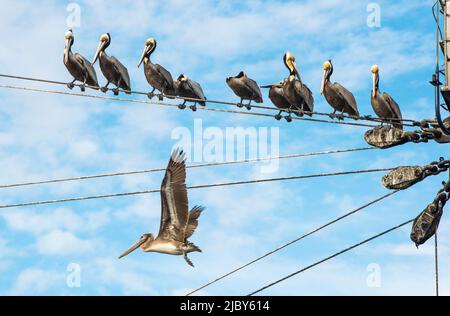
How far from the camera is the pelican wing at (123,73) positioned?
36.3 metres

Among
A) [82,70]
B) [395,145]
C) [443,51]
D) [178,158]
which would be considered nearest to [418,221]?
[395,145]

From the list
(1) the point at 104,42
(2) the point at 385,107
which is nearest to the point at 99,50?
(1) the point at 104,42

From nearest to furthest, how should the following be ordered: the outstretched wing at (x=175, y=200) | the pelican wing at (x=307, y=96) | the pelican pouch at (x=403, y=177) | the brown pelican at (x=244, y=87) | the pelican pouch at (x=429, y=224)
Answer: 1. the outstretched wing at (x=175, y=200)
2. the pelican pouch at (x=429, y=224)
3. the pelican pouch at (x=403, y=177)
4. the pelican wing at (x=307, y=96)
5. the brown pelican at (x=244, y=87)

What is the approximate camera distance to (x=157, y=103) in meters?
33.0

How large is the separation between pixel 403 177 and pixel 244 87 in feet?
23.2

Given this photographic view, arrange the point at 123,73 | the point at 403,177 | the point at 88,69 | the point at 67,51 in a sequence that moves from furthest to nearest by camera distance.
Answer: the point at 67,51 → the point at 123,73 → the point at 88,69 → the point at 403,177

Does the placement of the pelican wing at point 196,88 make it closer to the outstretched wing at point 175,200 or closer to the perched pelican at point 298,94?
the perched pelican at point 298,94

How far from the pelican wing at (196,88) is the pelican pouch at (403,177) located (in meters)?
6.13

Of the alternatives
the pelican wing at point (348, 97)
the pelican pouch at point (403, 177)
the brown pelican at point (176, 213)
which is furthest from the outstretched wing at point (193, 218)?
the pelican wing at point (348, 97)

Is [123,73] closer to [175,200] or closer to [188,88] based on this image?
[188,88]

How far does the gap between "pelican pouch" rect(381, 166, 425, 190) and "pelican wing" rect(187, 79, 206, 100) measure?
6.13 metres

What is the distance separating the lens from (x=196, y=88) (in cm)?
3650
